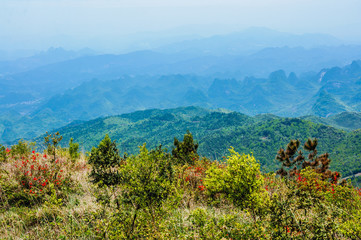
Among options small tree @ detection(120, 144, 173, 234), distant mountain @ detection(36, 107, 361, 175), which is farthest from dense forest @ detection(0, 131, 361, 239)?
distant mountain @ detection(36, 107, 361, 175)

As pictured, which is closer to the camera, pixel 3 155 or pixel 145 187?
pixel 145 187

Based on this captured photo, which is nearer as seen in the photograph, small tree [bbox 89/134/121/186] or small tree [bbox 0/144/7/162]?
small tree [bbox 89/134/121/186]

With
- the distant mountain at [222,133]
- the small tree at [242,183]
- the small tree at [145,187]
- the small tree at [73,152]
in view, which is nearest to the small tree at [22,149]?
the small tree at [73,152]

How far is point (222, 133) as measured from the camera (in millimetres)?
123375

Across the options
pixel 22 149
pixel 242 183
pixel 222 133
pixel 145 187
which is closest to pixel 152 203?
pixel 145 187

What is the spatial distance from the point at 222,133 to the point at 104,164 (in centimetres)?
11994

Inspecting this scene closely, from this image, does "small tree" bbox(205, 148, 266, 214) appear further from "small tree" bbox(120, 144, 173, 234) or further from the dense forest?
"small tree" bbox(120, 144, 173, 234)

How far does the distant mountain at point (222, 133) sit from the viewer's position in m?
87.4

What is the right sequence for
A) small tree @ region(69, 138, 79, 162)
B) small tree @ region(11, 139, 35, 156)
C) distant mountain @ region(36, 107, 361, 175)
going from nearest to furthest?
small tree @ region(11, 139, 35, 156)
small tree @ region(69, 138, 79, 162)
distant mountain @ region(36, 107, 361, 175)

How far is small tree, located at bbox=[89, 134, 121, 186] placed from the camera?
259 inches

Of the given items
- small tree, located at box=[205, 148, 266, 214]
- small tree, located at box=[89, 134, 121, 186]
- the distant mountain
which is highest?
small tree, located at box=[89, 134, 121, 186]

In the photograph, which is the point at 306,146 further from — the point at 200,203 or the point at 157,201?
the point at 157,201

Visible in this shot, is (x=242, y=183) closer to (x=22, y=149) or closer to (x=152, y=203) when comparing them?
(x=152, y=203)

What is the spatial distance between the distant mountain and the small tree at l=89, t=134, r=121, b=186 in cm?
6891
